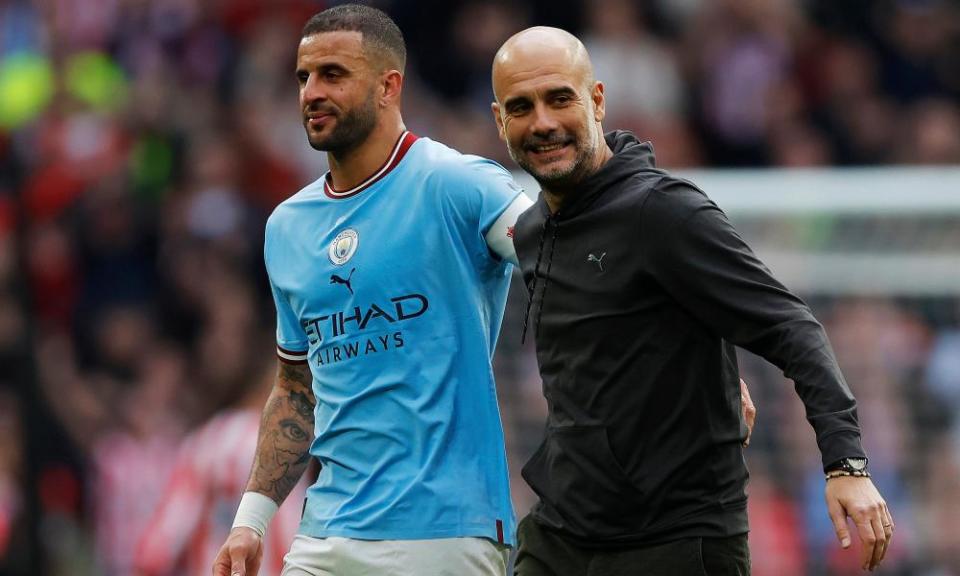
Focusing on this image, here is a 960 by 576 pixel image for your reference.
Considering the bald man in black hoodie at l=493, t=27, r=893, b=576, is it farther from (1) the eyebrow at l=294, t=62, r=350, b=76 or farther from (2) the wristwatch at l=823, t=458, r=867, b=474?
(1) the eyebrow at l=294, t=62, r=350, b=76

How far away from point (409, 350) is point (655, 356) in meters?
0.86

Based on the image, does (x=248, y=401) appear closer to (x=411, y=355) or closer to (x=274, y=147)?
(x=411, y=355)

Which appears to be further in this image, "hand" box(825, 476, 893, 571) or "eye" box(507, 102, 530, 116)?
"eye" box(507, 102, 530, 116)

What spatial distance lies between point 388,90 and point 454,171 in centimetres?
34

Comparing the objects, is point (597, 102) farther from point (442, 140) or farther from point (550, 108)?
point (442, 140)

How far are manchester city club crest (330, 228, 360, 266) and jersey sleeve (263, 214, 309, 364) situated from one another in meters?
0.27

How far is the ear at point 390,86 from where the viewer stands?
5.36 m

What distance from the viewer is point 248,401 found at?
8062 millimetres

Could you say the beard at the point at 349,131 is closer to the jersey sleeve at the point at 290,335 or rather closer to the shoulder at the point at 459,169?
the shoulder at the point at 459,169

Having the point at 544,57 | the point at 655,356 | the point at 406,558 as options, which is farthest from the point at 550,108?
the point at 406,558

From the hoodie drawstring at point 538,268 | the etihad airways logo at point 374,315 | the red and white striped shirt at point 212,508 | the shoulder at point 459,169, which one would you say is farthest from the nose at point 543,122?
the red and white striped shirt at point 212,508

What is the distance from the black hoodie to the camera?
4.34 meters

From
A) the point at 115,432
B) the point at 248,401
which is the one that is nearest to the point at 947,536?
the point at 248,401

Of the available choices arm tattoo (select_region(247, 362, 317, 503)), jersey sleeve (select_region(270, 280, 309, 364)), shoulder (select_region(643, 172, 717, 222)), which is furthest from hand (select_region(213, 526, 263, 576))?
shoulder (select_region(643, 172, 717, 222))
